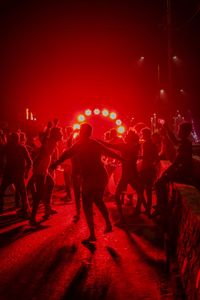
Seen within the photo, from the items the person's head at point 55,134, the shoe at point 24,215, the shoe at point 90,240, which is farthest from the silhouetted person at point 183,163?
the shoe at point 24,215

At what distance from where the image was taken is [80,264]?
6.69m

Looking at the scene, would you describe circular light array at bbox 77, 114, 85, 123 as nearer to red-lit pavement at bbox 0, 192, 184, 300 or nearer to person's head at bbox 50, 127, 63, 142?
person's head at bbox 50, 127, 63, 142

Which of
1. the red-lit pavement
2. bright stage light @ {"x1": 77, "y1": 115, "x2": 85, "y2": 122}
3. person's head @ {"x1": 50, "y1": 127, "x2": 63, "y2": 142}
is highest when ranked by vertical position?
bright stage light @ {"x1": 77, "y1": 115, "x2": 85, "y2": 122}

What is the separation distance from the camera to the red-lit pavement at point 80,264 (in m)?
5.57

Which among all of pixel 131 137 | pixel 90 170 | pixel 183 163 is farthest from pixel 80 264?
pixel 131 137

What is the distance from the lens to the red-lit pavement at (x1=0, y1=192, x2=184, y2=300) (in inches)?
219

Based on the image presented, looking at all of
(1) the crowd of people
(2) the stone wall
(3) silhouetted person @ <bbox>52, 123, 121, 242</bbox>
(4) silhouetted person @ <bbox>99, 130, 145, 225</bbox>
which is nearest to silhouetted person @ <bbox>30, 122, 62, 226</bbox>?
(1) the crowd of people

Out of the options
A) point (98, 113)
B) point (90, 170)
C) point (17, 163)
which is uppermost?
point (98, 113)

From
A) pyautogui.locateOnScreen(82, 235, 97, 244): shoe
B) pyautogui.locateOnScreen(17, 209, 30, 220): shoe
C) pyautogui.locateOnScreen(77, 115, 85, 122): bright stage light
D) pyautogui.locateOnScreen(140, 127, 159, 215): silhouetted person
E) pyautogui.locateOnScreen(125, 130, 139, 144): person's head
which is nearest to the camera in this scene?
pyautogui.locateOnScreen(82, 235, 97, 244): shoe

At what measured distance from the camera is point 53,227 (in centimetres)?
936

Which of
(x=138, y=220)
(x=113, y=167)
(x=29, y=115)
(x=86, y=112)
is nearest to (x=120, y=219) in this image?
(x=138, y=220)

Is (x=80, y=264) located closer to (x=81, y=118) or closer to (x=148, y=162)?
(x=148, y=162)

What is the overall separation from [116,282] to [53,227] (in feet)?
11.9

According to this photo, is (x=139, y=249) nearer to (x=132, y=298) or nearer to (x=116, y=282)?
(x=116, y=282)
